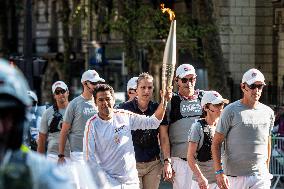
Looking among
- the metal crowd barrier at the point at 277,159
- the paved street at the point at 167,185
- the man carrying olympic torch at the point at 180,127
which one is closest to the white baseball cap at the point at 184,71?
the man carrying olympic torch at the point at 180,127

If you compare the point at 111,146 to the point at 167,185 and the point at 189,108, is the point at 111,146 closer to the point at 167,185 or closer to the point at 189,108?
the point at 189,108

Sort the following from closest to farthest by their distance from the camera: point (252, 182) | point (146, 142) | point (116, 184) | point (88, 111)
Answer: point (116, 184), point (252, 182), point (146, 142), point (88, 111)

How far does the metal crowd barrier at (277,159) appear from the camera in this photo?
14926mm

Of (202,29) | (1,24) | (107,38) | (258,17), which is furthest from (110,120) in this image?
(1,24)

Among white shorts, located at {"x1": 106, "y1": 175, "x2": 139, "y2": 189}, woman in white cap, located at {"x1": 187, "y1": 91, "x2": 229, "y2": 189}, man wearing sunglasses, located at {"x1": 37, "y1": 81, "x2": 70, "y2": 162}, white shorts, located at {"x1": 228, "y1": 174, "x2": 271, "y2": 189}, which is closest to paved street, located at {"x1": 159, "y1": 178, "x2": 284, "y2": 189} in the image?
man wearing sunglasses, located at {"x1": 37, "y1": 81, "x2": 70, "y2": 162}

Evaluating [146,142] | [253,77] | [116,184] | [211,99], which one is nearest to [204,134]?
[211,99]

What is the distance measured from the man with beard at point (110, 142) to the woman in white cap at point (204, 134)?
94cm

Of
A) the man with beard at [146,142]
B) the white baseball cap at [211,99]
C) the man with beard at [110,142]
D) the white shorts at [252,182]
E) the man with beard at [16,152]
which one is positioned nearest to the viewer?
the man with beard at [16,152]

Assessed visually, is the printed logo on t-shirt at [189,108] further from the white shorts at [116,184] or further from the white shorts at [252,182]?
the white shorts at [116,184]

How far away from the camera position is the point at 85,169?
3559mm

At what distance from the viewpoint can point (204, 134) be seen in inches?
364

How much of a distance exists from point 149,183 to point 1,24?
115 feet

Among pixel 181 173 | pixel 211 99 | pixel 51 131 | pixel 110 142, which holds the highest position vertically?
pixel 211 99

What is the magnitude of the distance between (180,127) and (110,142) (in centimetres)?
190
